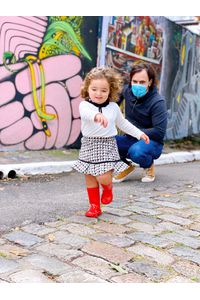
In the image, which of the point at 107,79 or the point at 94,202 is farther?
the point at 94,202

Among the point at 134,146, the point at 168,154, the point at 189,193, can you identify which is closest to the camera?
the point at 189,193

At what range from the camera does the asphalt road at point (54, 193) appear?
152 inches

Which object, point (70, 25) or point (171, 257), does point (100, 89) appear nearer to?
point (171, 257)

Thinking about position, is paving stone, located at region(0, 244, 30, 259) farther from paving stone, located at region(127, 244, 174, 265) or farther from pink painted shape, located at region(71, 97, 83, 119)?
pink painted shape, located at region(71, 97, 83, 119)

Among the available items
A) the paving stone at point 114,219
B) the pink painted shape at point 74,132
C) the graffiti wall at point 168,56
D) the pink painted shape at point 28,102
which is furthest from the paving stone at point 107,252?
the graffiti wall at point 168,56

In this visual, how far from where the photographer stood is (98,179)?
3.80 m

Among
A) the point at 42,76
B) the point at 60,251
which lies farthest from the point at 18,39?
the point at 60,251

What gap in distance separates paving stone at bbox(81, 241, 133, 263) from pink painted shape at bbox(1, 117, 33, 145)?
157 inches

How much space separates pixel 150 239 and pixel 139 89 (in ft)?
7.95

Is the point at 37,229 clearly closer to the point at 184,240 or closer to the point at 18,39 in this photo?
the point at 184,240

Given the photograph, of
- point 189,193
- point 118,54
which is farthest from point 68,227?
point 118,54

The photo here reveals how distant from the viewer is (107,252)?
302 centimetres

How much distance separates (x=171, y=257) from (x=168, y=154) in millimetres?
5111

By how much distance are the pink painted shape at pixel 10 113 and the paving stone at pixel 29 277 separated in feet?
14.4
